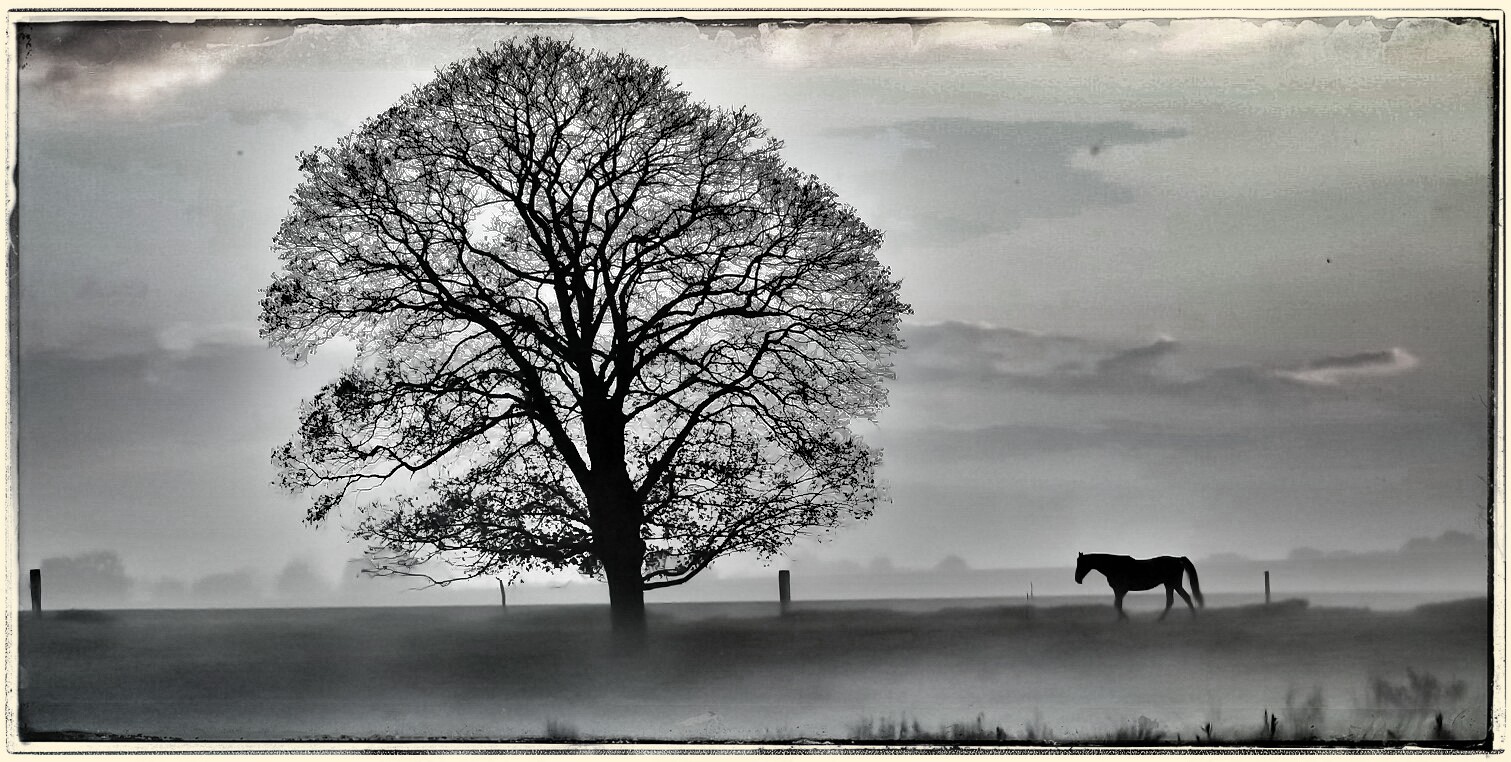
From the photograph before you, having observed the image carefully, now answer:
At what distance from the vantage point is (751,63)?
13516mm

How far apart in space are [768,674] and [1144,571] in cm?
398

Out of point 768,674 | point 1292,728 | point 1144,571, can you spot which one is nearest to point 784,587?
point 768,674

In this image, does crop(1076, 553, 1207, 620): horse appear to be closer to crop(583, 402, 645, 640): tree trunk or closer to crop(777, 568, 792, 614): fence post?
crop(777, 568, 792, 614): fence post

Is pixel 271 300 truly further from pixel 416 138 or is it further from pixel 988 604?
pixel 988 604

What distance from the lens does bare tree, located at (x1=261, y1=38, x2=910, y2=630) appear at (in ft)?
44.5

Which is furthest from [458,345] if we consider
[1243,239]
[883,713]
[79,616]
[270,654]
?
[1243,239]

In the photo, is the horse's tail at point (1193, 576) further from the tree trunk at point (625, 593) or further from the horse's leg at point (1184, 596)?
the tree trunk at point (625, 593)

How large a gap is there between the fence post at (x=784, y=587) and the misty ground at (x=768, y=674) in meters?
0.17

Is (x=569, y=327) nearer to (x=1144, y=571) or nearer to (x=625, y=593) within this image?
(x=625, y=593)

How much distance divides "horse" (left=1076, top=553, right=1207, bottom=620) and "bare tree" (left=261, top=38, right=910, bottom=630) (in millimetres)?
2336

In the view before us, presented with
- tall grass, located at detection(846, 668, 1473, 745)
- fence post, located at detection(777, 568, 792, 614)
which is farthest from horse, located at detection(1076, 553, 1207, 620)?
fence post, located at detection(777, 568, 792, 614)

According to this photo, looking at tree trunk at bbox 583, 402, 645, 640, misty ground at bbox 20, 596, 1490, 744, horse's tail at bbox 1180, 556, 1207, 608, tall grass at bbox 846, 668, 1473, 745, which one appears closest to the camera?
tall grass at bbox 846, 668, 1473, 745

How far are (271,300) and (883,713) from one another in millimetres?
7515

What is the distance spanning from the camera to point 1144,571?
1347cm
